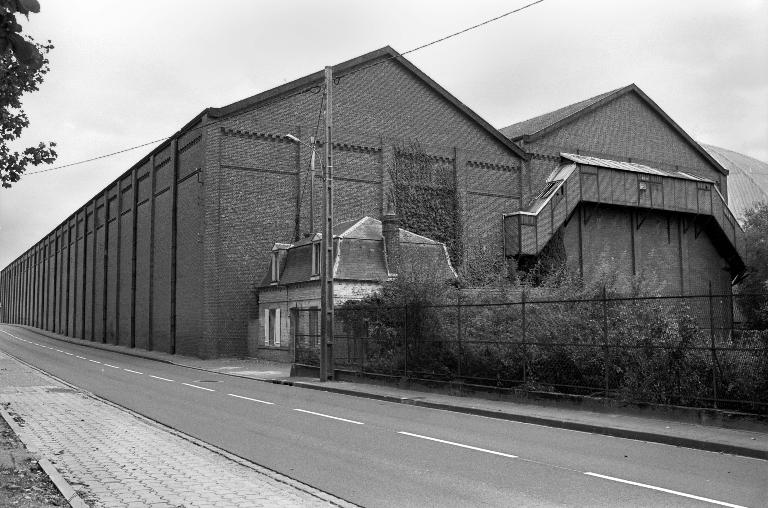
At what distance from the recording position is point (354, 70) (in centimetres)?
3906

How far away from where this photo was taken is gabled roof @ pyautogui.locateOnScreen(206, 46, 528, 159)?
36.3 m

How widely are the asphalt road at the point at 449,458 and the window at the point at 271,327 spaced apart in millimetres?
16534

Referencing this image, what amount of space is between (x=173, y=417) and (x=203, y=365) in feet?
60.2

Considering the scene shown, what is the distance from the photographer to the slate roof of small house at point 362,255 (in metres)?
32.0

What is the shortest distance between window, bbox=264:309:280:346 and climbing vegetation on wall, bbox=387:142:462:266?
8.77 meters

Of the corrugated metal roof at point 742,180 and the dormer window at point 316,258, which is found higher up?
the corrugated metal roof at point 742,180

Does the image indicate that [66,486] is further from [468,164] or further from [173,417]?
[468,164]

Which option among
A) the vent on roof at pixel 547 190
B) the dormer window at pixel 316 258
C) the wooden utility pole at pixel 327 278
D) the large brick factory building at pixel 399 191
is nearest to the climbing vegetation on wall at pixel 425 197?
the large brick factory building at pixel 399 191

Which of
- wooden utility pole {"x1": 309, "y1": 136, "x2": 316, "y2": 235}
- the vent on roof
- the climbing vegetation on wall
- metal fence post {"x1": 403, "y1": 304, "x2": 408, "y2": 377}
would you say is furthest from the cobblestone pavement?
the vent on roof

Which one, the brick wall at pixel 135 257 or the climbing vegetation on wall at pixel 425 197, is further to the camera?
the climbing vegetation on wall at pixel 425 197

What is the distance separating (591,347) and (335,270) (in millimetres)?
16844

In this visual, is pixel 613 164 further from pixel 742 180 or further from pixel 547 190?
pixel 742 180

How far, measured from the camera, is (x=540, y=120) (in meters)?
50.5

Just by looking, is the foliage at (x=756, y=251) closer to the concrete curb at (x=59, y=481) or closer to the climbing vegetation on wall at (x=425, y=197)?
the climbing vegetation on wall at (x=425, y=197)
